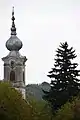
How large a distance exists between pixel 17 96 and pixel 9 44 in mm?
23273

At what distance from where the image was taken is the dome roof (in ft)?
307

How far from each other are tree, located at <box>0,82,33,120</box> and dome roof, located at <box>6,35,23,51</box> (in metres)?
20.3

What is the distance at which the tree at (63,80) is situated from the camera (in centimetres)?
7081

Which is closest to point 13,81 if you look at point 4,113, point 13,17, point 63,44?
point 13,17

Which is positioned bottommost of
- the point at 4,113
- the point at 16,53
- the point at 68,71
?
the point at 4,113

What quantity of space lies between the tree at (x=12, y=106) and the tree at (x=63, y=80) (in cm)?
245

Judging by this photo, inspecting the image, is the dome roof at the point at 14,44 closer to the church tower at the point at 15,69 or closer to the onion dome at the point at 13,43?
the onion dome at the point at 13,43

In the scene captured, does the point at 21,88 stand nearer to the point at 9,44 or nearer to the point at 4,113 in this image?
the point at 9,44

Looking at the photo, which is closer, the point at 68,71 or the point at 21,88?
the point at 68,71

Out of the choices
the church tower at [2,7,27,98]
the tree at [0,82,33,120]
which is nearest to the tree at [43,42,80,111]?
the tree at [0,82,33,120]

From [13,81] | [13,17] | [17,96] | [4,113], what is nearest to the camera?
[4,113]

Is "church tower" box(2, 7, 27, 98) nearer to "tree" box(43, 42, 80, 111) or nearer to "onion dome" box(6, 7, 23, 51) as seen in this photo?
"onion dome" box(6, 7, 23, 51)

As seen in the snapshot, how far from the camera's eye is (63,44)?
2899 inches

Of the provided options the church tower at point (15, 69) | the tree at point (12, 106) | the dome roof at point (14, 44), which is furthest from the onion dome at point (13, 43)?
the tree at point (12, 106)
